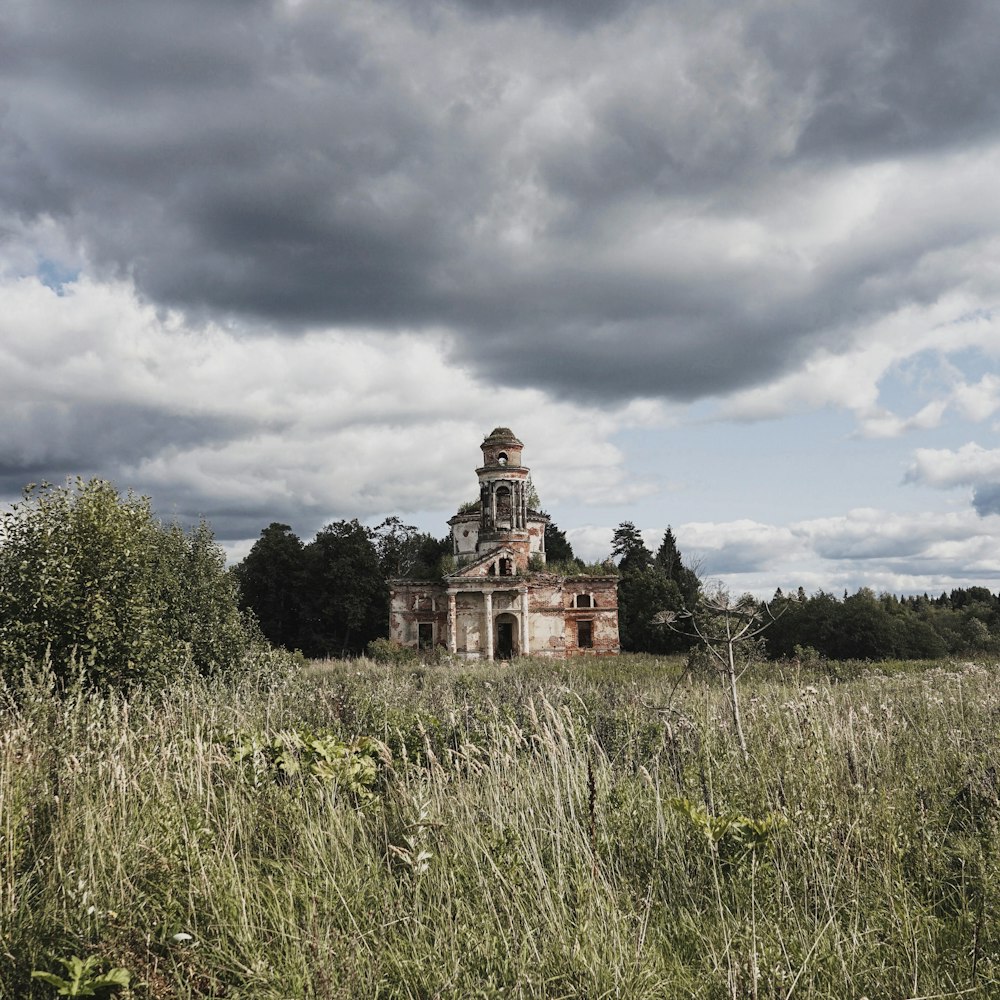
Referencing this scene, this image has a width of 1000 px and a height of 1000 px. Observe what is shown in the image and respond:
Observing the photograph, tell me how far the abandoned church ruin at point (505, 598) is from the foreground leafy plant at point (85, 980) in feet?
120

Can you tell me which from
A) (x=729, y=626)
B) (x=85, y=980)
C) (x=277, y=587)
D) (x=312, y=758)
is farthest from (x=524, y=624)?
(x=85, y=980)

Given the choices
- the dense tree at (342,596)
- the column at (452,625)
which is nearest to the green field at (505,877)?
the column at (452,625)

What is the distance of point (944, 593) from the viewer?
7388 centimetres

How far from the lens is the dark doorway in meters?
43.1

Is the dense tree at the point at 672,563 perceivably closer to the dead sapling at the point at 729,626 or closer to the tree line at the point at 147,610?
the tree line at the point at 147,610

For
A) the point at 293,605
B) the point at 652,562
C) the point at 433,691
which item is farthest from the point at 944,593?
the point at 433,691

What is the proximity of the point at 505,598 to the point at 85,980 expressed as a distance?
38143mm

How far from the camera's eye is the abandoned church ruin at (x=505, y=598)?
134 feet

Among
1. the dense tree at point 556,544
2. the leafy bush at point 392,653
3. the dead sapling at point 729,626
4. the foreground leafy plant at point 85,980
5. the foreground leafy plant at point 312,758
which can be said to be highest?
the dense tree at point 556,544

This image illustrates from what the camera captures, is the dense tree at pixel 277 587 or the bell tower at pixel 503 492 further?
the dense tree at pixel 277 587

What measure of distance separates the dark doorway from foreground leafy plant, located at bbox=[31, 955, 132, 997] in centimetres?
3950

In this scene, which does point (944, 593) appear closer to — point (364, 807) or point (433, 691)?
point (433, 691)

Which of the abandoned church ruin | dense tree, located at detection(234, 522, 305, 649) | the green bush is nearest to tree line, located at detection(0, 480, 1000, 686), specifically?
the green bush

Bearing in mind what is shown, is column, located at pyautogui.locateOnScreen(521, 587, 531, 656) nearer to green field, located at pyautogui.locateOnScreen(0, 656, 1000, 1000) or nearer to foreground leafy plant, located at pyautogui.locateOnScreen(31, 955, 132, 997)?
green field, located at pyautogui.locateOnScreen(0, 656, 1000, 1000)
